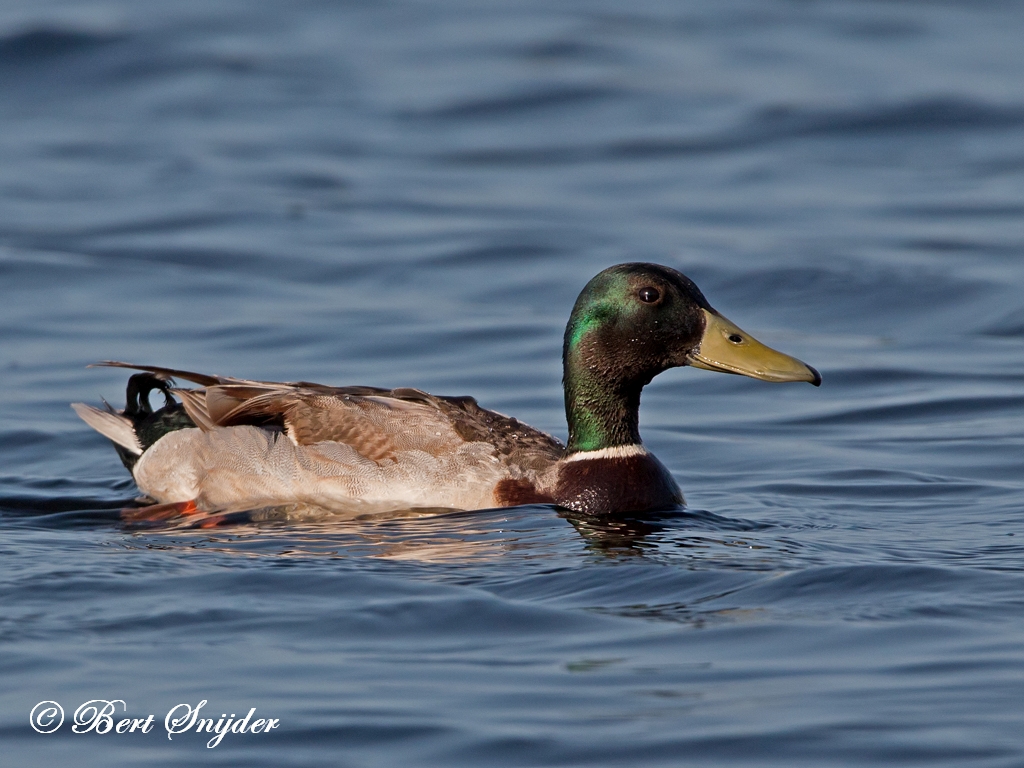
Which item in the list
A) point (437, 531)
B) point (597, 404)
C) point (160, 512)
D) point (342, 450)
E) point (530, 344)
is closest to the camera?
point (437, 531)

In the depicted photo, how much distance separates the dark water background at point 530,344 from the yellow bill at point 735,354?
0.84m

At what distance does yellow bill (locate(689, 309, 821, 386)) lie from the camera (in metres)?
9.09

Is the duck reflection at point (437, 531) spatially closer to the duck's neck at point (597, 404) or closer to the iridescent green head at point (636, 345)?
the duck's neck at point (597, 404)

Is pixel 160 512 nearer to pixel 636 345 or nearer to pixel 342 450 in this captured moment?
pixel 342 450

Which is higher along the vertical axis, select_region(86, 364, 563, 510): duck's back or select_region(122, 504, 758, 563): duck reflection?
select_region(86, 364, 563, 510): duck's back

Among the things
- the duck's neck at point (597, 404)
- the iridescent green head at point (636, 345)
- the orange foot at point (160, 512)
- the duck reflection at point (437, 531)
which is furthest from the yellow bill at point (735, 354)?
the orange foot at point (160, 512)

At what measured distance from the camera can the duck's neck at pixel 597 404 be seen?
365 inches

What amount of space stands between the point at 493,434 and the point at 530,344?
4.90 metres

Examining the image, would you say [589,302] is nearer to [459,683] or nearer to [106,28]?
[459,683]

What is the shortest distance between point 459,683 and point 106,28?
64.1ft

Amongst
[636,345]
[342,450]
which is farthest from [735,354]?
[342,450]

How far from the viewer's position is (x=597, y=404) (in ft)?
30.6

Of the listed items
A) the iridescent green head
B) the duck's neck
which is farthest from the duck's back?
the iridescent green head

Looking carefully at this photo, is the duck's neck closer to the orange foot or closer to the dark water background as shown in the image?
the dark water background
